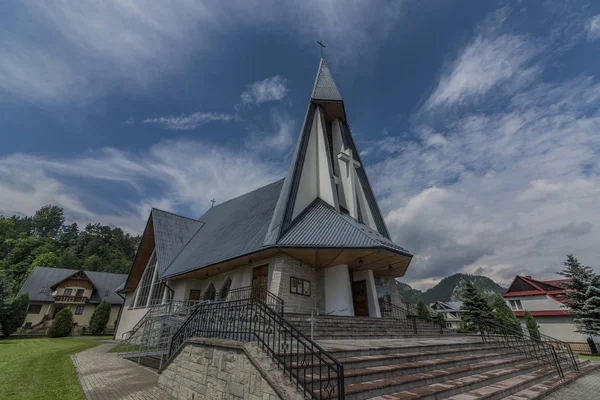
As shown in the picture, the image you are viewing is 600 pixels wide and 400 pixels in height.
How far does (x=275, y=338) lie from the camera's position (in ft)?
16.8

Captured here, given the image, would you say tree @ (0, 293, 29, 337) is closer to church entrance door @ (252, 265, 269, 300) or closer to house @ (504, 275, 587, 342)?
church entrance door @ (252, 265, 269, 300)

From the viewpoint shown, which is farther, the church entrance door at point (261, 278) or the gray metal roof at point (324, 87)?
the gray metal roof at point (324, 87)

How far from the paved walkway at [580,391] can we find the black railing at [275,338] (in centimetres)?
570

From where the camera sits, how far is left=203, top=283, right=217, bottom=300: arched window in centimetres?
1559

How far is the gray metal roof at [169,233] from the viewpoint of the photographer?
63.5 ft

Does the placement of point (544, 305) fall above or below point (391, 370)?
above

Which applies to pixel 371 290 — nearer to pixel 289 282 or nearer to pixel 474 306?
pixel 289 282

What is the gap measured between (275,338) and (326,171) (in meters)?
11.5

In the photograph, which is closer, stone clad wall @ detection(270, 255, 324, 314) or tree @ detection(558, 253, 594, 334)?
stone clad wall @ detection(270, 255, 324, 314)

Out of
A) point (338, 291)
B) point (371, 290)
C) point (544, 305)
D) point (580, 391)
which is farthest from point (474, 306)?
point (580, 391)

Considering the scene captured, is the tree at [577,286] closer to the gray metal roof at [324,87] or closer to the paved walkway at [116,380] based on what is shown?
the gray metal roof at [324,87]

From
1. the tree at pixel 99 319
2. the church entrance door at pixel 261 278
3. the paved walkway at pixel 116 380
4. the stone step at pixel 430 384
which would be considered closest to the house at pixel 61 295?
the tree at pixel 99 319

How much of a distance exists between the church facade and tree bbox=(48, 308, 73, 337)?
5.88 m

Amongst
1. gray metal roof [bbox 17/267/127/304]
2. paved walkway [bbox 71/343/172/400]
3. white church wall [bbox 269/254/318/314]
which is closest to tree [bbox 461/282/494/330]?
white church wall [bbox 269/254/318/314]
